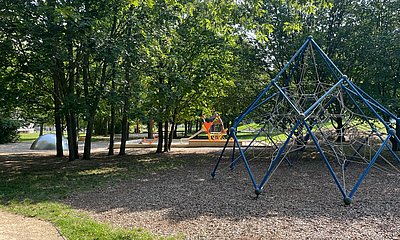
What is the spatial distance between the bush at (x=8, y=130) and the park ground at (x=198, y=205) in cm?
1758

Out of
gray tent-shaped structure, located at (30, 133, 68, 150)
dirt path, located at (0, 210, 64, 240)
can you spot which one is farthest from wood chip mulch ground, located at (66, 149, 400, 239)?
Answer: gray tent-shaped structure, located at (30, 133, 68, 150)

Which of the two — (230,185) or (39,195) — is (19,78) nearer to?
(39,195)

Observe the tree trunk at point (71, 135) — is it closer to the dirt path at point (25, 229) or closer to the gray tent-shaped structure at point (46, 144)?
the dirt path at point (25, 229)

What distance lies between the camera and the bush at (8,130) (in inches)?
998

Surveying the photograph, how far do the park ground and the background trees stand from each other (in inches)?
101

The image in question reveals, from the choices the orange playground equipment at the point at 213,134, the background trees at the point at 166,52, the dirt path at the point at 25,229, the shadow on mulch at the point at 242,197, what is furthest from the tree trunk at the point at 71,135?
the orange playground equipment at the point at 213,134

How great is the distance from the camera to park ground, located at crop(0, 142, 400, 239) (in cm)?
471

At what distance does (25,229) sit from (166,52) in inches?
368

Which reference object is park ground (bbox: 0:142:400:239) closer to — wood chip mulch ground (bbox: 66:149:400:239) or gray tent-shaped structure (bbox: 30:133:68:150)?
wood chip mulch ground (bbox: 66:149:400:239)

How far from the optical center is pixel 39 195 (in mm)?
7133

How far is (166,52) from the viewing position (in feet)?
43.0

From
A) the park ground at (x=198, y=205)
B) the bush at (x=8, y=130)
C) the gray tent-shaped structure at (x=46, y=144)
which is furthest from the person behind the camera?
the bush at (x=8, y=130)

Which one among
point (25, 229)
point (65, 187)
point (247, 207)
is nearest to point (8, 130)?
point (65, 187)

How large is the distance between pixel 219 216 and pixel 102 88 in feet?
21.3
